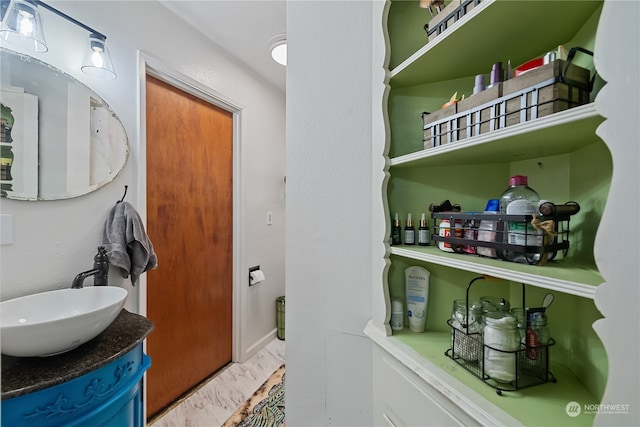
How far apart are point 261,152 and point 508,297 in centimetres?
206

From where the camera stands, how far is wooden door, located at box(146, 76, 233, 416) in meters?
1.64

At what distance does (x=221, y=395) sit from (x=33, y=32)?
82.0 inches

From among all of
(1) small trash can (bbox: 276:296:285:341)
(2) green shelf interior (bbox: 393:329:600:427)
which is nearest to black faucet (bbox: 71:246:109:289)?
(2) green shelf interior (bbox: 393:329:600:427)

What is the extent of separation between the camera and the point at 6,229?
3.35 ft

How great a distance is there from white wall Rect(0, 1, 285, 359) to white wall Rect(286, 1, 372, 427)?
3.03ft

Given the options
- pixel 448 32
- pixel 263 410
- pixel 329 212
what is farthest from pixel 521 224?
pixel 263 410

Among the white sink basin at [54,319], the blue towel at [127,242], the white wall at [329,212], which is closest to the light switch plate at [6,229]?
the white sink basin at [54,319]

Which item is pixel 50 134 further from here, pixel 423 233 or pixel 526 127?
pixel 526 127

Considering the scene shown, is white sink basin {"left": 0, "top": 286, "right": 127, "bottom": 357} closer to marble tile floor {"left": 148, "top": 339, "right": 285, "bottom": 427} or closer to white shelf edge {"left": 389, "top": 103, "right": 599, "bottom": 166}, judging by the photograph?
marble tile floor {"left": 148, "top": 339, "right": 285, "bottom": 427}

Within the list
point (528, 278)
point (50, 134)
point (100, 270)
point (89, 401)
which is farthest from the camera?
point (100, 270)

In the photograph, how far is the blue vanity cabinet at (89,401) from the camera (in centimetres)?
74

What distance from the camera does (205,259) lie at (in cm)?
197

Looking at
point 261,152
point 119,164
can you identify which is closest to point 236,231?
point 261,152

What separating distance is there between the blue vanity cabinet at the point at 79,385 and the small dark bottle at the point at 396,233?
954 millimetres
